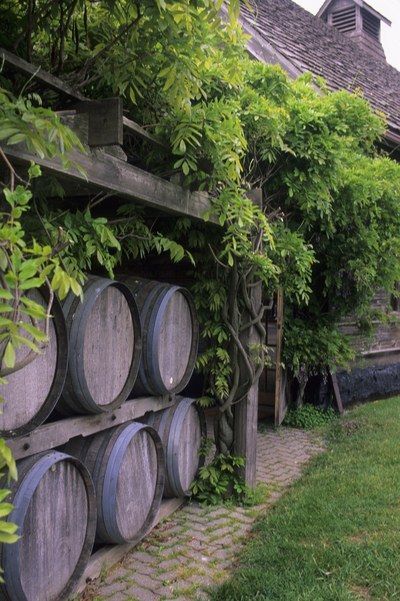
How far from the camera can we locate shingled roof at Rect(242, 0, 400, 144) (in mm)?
8016

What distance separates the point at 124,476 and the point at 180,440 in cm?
77

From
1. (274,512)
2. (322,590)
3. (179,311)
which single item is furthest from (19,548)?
(274,512)

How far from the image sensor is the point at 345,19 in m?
15.4

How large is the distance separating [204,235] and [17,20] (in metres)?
1.92

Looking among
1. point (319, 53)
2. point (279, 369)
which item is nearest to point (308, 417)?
point (279, 369)

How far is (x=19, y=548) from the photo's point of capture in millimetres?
2396

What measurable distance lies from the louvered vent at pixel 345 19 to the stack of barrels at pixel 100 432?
45.8ft

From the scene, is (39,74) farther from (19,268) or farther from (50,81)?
(19,268)

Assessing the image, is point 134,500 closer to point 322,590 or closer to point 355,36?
point 322,590

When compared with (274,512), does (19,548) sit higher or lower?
higher

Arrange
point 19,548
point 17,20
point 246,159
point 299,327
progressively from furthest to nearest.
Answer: point 299,327 < point 246,159 < point 17,20 < point 19,548

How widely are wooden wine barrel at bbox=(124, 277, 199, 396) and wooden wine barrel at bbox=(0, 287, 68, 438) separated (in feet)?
3.03

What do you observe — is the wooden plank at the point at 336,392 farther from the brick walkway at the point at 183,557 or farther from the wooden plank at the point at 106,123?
the wooden plank at the point at 106,123

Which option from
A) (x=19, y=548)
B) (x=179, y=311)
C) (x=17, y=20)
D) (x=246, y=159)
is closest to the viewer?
(x=19, y=548)
